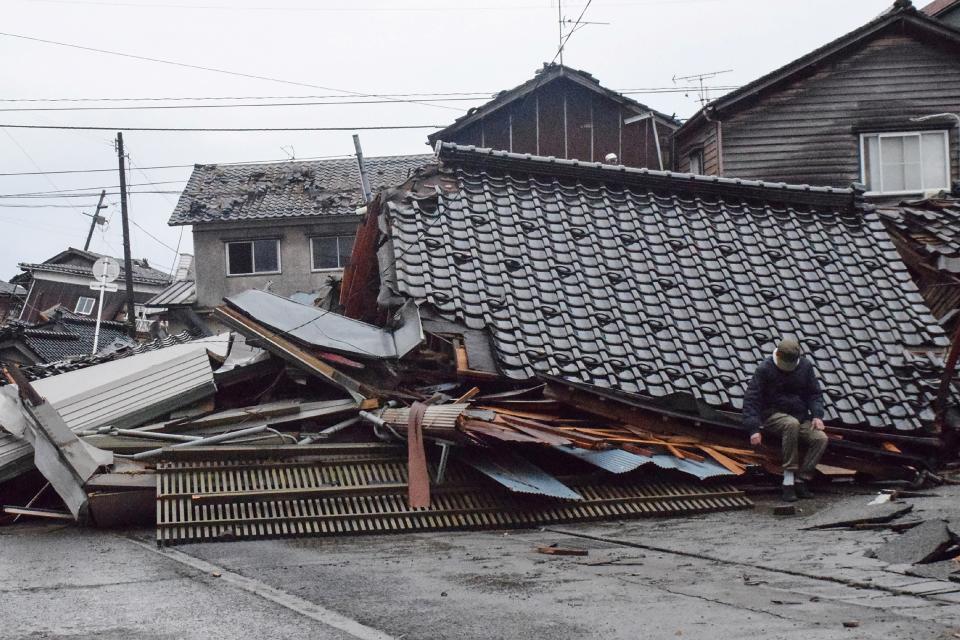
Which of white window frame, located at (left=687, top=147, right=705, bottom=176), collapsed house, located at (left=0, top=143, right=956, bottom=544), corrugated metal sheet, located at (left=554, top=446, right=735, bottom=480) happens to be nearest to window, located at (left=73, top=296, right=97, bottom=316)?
white window frame, located at (left=687, top=147, right=705, bottom=176)

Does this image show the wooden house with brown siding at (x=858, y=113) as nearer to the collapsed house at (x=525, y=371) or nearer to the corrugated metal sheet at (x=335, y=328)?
the collapsed house at (x=525, y=371)

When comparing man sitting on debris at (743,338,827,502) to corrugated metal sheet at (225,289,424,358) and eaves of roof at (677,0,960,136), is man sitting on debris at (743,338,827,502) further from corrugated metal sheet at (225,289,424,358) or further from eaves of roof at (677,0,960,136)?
eaves of roof at (677,0,960,136)

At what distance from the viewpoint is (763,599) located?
14.8 ft

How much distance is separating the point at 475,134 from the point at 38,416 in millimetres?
17406

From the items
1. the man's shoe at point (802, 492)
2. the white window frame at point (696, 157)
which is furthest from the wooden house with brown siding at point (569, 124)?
the man's shoe at point (802, 492)

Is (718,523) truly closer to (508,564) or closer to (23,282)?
(508,564)

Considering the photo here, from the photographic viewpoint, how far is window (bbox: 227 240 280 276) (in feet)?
103

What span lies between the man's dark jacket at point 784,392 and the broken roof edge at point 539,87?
16270mm

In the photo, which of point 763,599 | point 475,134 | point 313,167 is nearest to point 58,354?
point 313,167

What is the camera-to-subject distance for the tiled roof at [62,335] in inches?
1225

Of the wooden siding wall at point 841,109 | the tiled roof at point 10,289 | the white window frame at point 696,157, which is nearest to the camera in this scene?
the wooden siding wall at point 841,109

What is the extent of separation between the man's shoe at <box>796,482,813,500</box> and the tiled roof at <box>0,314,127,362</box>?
27.9 m

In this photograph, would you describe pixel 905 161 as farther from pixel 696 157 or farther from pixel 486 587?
pixel 486 587

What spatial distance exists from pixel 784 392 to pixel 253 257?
83.1ft
